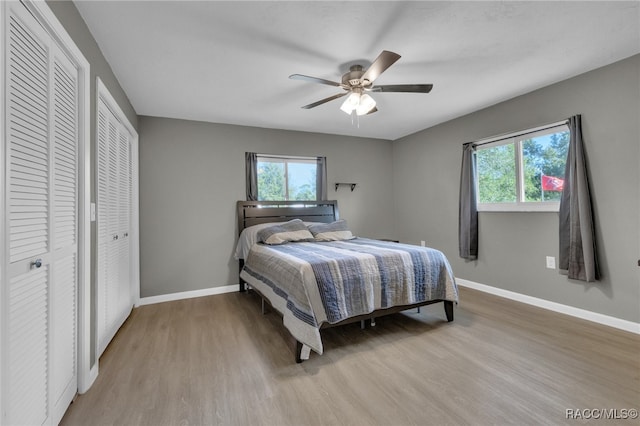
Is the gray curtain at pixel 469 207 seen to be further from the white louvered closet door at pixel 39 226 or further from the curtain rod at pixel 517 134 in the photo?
the white louvered closet door at pixel 39 226

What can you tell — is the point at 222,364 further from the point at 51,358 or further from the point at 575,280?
the point at 575,280

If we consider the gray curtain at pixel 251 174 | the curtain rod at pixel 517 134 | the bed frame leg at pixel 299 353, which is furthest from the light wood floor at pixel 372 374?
the curtain rod at pixel 517 134

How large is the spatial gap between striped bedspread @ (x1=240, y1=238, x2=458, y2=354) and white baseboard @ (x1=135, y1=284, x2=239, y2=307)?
130cm

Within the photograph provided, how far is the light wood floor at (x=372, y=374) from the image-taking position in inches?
61.7

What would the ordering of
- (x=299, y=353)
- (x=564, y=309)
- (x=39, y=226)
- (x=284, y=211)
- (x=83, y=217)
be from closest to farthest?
(x=39, y=226) → (x=83, y=217) → (x=299, y=353) → (x=564, y=309) → (x=284, y=211)

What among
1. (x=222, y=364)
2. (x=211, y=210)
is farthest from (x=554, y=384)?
(x=211, y=210)

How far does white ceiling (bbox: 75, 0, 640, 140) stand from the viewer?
182 centimetres

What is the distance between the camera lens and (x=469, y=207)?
12.7ft

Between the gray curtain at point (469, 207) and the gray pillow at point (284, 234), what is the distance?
211cm

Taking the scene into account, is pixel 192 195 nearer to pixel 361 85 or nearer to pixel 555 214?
pixel 361 85

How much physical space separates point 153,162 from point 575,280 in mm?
4966

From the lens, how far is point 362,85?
2.48 meters

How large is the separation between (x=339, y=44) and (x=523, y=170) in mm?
2720

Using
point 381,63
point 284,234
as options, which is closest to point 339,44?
point 381,63
